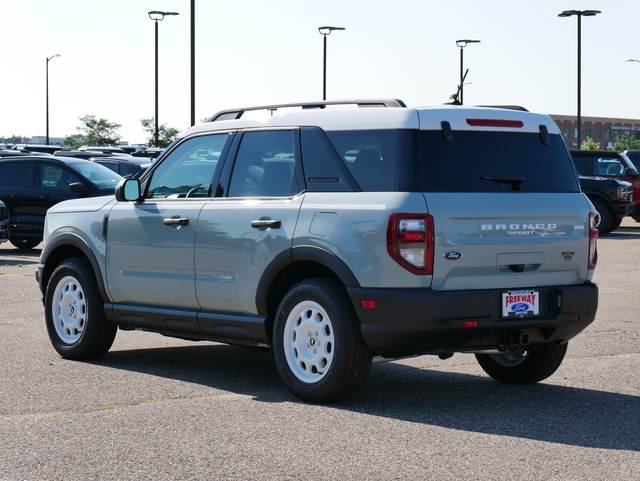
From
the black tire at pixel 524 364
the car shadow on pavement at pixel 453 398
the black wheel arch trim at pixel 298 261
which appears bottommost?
the car shadow on pavement at pixel 453 398

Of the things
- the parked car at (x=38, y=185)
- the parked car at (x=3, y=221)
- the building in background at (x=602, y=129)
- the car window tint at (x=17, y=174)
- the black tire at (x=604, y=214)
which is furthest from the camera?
the building in background at (x=602, y=129)

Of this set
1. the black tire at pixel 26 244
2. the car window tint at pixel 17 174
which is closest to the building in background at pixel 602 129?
the black tire at pixel 26 244

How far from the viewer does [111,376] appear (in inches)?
292

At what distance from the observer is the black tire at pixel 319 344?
6207 millimetres

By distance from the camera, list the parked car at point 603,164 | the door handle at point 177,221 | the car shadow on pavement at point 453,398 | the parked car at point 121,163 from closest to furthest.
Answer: the car shadow on pavement at point 453,398
the door handle at point 177,221
the parked car at point 603,164
the parked car at point 121,163

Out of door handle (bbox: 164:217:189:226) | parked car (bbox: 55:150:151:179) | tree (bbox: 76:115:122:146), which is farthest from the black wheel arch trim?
tree (bbox: 76:115:122:146)

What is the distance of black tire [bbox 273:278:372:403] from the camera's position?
6.21 m

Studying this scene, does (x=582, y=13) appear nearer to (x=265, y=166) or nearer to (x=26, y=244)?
(x=26, y=244)

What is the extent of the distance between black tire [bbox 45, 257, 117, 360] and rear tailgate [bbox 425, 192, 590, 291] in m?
3.21

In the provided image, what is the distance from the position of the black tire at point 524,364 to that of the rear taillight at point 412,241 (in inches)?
58.4

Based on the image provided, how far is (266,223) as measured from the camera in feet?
22.0

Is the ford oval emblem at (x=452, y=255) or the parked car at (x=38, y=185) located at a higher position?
the parked car at (x=38, y=185)

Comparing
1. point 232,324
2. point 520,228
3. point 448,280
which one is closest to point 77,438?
point 232,324

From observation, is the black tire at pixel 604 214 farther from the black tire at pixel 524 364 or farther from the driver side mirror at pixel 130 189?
the driver side mirror at pixel 130 189
